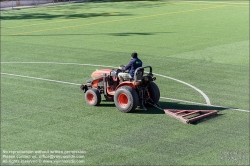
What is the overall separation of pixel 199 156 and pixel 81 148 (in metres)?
3.43

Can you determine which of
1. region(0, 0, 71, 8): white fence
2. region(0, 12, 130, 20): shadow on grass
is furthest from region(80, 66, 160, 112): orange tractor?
region(0, 0, 71, 8): white fence

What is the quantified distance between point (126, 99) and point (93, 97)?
1583mm

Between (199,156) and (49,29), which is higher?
(49,29)

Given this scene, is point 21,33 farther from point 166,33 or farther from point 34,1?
point 34,1

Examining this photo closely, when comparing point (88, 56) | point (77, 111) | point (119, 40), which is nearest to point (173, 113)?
point (77, 111)

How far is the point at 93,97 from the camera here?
2070 centimetres

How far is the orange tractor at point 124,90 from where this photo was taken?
19.4 meters

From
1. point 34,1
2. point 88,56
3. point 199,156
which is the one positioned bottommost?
point 199,156

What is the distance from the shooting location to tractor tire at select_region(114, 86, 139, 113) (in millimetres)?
19203

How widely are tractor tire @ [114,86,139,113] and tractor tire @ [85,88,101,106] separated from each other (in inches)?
39.3

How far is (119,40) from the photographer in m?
37.9

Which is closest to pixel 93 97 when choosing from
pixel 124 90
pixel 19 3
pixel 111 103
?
pixel 111 103

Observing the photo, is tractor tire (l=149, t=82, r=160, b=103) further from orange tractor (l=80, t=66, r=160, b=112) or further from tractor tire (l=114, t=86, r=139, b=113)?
tractor tire (l=114, t=86, r=139, b=113)

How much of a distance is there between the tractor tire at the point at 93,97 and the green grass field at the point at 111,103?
0.89 feet
